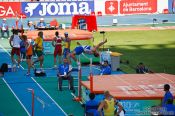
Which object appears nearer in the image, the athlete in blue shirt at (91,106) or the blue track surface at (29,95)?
the athlete in blue shirt at (91,106)

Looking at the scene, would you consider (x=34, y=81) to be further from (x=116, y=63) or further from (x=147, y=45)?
(x=147, y=45)

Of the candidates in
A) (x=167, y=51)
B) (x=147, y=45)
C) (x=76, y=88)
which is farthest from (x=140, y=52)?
(x=76, y=88)

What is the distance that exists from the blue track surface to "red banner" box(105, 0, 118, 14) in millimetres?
33485

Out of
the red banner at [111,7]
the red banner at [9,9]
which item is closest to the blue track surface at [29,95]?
the red banner at [9,9]

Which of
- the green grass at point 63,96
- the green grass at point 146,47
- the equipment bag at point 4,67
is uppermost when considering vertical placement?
the equipment bag at point 4,67

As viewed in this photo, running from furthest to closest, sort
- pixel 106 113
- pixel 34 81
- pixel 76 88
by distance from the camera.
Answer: pixel 34 81, pixel 76 88, pixel 106 113

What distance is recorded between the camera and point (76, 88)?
2162 centimetres

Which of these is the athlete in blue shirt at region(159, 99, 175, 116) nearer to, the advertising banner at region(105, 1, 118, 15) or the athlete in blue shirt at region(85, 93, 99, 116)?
the athlete in blue shirt at region(85, 93, 99, 116)

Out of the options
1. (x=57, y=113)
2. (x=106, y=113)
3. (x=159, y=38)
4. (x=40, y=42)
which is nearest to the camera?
(x=106, y=113)

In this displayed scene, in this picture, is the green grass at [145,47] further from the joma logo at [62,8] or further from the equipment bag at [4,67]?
the joma logo at [62,8]

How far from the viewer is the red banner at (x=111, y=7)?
59.1 metres

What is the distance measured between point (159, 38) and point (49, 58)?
1188 centimetres

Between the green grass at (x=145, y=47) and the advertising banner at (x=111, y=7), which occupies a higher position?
the advertising banner at (x=111, y=7)

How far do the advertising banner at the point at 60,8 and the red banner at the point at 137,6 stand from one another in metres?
3.82
